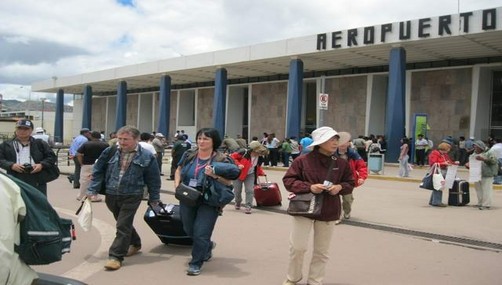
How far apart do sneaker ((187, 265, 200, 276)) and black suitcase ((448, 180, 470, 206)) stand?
796 centimetres

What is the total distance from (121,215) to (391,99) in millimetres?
21248

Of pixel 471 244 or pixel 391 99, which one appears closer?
pixel 471 244

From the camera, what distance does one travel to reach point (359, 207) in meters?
11.3

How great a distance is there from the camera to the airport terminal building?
24.0 m

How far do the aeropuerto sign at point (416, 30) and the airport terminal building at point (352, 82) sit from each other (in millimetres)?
42

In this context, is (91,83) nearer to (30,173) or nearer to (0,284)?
(30,173)

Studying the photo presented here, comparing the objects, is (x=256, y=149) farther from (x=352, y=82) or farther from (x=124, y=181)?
(x=352, y=82)

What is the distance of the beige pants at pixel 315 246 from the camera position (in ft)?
16.3

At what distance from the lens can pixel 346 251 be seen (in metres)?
7.02

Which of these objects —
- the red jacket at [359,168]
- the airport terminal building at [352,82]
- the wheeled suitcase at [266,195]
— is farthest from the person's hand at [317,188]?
the airport terminal building at [352,82]

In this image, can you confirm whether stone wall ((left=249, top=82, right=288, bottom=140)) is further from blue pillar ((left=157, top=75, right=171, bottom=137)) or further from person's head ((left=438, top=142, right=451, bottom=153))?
person's head ((left=438, top=142, right=451, bottom=153))

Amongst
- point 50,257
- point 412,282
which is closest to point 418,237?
point 412,282

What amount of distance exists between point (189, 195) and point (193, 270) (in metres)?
0.82

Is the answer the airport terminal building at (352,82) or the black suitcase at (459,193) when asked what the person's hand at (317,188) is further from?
the airport terminal building at (352,82)
